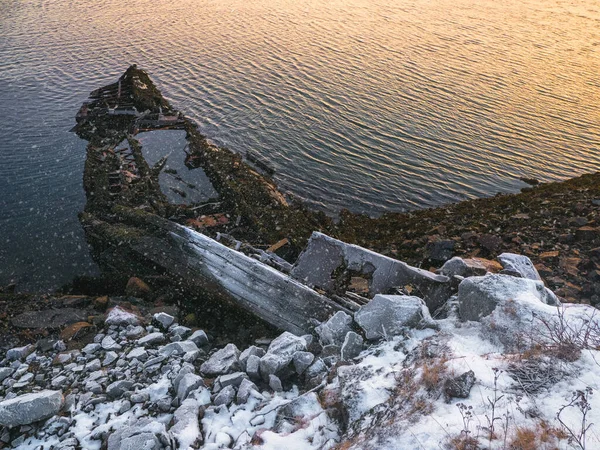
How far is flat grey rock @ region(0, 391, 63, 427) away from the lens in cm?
523

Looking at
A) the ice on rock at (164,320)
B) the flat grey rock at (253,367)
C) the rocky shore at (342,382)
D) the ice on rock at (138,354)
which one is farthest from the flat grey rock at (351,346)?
the ice on rock at (164,320)

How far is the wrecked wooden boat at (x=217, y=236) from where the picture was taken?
7.49m

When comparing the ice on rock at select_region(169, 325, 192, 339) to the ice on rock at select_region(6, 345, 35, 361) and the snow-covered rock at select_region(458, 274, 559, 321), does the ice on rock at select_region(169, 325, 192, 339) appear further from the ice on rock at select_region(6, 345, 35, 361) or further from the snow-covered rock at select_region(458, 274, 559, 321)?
the snow-covered rock at select_region(458, 274, 559, 321)

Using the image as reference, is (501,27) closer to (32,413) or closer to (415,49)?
(415,49)

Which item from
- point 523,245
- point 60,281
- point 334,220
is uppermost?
point 523,245

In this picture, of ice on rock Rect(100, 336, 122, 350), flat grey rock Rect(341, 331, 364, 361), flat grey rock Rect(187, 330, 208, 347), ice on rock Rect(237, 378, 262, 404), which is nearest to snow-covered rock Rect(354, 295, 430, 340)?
flat grey rock Rect(341, 331, 364, 361)

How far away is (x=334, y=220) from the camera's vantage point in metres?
12.7

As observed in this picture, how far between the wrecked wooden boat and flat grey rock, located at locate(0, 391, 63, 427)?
3.25 meters

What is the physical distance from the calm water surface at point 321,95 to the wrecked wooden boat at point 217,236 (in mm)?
943

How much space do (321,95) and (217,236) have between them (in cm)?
1165

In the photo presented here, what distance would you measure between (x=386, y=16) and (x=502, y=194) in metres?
20.1

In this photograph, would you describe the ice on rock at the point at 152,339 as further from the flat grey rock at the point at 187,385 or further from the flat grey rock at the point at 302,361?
the flat grey rock at the point at 302,361

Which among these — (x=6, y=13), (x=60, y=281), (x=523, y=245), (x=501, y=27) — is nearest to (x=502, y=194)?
(x=523, y=245)

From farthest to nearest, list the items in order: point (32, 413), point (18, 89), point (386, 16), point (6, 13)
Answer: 1. point (386, 16)
2. point (6, 13)
3. point (18, 89)
4. point (32, 413)
